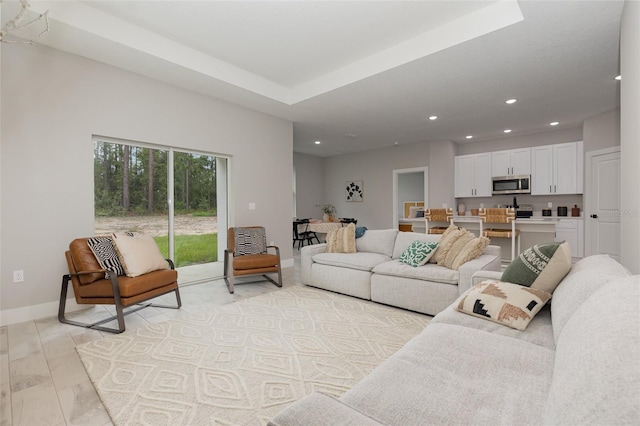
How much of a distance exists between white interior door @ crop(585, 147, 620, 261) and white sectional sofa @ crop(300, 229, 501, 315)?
3524mm

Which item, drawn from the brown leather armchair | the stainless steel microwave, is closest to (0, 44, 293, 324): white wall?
the brown leather armchair

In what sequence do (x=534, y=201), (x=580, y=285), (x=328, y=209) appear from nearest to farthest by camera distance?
(x=580, y=285) → (x=534, y=201) → (x=328, y=209)

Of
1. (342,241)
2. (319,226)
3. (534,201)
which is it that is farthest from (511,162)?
(342,241)

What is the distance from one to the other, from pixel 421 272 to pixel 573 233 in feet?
16.3

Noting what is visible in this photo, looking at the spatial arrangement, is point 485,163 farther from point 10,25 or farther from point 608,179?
point 10,25

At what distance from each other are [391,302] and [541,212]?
215 inches

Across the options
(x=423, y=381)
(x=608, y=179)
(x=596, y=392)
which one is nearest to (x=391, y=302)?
(x=423, y=381)

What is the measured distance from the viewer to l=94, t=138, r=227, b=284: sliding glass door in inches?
148

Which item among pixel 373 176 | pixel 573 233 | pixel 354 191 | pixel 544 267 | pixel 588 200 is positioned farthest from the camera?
pixel 354 191

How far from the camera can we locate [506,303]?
1792 mm

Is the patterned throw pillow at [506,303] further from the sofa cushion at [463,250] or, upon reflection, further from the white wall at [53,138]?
the white wall at [53,138]

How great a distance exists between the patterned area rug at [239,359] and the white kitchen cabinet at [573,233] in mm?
4988

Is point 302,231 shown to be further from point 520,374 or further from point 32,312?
point 520,374

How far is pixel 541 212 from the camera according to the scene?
6738 mm
